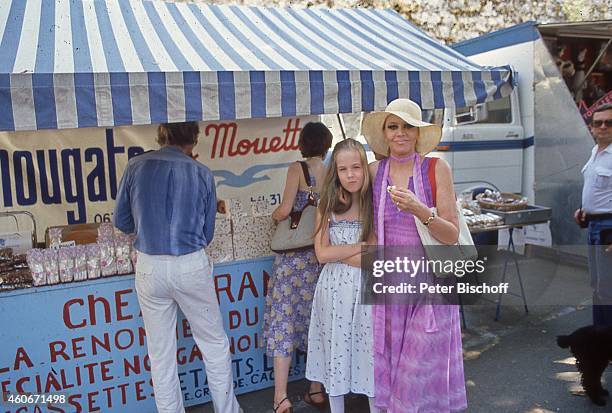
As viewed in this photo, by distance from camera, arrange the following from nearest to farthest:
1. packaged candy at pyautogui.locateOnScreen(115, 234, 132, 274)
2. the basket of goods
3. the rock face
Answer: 1. packaged candy at pyautogui.locateOnScreen(115, 234, 132, 274)
2. the basket of goods
3. the rock face

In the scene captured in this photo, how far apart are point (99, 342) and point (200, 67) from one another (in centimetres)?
177

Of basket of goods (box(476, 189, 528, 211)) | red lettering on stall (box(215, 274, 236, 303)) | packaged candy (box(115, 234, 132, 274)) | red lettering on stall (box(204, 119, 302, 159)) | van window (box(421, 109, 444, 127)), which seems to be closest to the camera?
packaged candy (box(115, 234, 132, 274))

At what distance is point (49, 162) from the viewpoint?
12.4 ft

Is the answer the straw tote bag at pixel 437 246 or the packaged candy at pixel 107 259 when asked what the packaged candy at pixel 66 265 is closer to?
the packaged candy at pixel 107 259

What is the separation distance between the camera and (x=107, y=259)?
10.3 ft

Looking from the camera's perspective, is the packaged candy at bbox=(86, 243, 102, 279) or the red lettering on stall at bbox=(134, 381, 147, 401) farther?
the red lettering on stall at bbox=(134, 381, 147, 401)

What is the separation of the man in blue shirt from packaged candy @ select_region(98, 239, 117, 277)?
0.90 feet

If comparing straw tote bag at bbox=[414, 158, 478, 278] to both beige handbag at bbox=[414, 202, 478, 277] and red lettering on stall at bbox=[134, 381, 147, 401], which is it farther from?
red lettering on stall at bbox=[134, 381, 147, 401]

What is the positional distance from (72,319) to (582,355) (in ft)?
10.5

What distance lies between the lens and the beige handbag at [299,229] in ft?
10.2

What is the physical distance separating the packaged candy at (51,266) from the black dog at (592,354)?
3217 mm

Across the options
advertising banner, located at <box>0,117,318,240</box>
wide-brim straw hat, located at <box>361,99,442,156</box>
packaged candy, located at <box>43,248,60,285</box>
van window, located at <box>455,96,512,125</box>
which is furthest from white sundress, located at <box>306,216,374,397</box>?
van window, located at <box>455,96,512,125</box>

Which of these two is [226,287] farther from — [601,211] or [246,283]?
[601,211]

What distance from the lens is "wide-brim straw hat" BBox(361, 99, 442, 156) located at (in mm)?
2543
